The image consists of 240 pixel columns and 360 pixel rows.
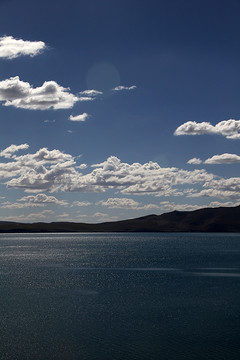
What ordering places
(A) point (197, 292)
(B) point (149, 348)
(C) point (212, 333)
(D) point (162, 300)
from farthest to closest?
(A) point (197, 292), (D) point (162, 300), (C) point (212, 333), (B) point (149, 348)

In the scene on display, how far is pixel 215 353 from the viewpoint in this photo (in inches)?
1665

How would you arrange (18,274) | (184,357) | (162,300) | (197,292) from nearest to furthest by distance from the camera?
(184,357) < (162,300) < (197,292) < (18,274)

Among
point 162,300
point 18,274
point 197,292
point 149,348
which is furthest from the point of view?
point 18,274

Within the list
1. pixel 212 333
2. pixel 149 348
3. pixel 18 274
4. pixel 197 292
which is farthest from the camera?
pixel 18 274

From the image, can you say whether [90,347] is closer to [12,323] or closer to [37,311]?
[12,323]

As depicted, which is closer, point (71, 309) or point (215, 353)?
point (215, 353)

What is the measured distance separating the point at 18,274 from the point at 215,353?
75.3 metres

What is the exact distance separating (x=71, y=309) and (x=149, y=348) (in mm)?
22008

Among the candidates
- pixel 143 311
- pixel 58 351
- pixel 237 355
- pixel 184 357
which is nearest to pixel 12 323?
pixel 58 351

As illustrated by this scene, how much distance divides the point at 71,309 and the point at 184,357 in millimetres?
26111

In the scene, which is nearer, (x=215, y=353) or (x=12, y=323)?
(x=215, y=353)

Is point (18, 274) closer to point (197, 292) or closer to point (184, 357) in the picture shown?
point (197, 292)

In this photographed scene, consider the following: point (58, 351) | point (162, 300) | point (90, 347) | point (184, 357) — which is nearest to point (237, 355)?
point (184, 357)

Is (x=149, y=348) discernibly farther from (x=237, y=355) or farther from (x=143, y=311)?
(x=143, y=311)
